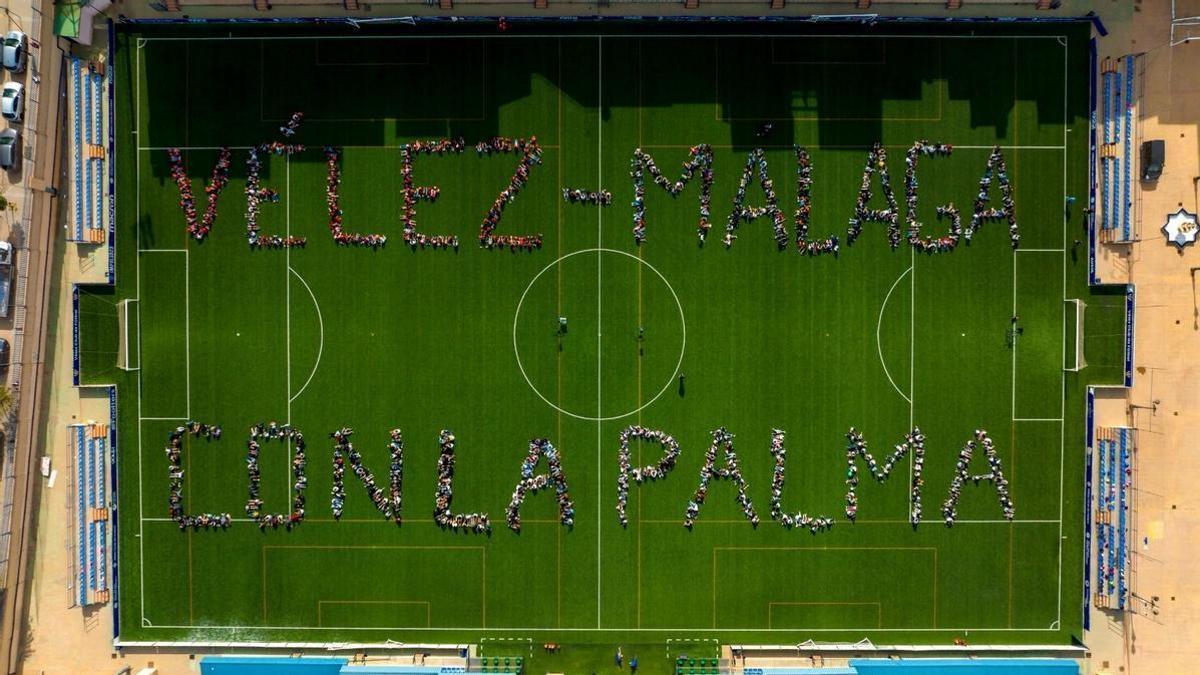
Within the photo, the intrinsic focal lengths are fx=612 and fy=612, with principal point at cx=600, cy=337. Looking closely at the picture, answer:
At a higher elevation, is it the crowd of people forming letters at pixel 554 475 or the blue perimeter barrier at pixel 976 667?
the crowd of people forming letters at pixel 554 475

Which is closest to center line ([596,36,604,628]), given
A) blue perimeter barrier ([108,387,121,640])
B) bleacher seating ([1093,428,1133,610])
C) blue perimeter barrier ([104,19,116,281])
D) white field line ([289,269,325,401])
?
white field line ([289,269,325,401])

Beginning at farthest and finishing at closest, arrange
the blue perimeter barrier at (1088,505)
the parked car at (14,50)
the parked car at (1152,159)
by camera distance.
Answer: the blue perimeter barrier at (1088,505) < the parked car at (1152,159) < the parked car at (14,50)

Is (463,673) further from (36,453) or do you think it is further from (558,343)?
(36,453)

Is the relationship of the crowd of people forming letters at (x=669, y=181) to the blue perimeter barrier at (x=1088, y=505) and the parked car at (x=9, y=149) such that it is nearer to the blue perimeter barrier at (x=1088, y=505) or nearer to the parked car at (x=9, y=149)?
the blue perimeter barrier at (x=1088, y=505)

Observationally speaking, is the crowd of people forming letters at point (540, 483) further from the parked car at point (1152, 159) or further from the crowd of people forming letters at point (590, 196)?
the parked car at point (1152, 159)

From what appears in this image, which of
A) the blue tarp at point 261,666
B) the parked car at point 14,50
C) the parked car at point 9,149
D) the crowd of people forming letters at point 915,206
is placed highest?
the parked car at point 14,50

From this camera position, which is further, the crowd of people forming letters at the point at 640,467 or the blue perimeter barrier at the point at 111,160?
the crowd of people forming letters at the point at 640,467

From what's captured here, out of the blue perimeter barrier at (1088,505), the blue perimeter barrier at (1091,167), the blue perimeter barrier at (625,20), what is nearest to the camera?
the blue perimeter barrier at (625,20)

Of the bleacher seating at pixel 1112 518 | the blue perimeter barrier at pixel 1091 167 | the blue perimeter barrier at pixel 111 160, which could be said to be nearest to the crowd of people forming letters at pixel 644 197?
the blue perimeter barrier at pixel 111 160
